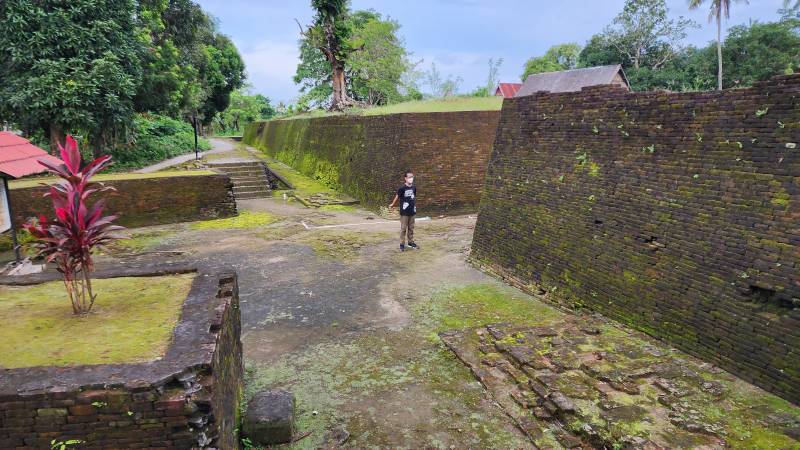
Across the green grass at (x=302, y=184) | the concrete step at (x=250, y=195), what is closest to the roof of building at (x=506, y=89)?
the green grass at (x=302, y=184)

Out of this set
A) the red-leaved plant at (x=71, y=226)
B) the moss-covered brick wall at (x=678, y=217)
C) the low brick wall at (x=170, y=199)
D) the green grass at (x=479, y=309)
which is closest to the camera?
the red-leaved plant at (x=71, y=226)

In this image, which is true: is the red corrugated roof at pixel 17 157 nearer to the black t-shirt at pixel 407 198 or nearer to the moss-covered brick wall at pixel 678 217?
the black t-shirt at pixel 407 198

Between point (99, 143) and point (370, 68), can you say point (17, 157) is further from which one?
A: point (370, 68)

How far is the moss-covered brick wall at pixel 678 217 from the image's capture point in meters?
4.52

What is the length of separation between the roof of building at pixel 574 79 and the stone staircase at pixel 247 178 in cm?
1575

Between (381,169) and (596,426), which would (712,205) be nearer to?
(596,426)

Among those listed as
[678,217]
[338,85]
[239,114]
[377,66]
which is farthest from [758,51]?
[239,114]

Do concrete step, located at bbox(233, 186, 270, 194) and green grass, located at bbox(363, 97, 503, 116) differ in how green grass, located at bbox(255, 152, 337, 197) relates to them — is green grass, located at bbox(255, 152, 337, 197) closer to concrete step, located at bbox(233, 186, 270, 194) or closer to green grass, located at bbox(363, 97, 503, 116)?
concrete step, located at bbox(233, 186, 270, 194)

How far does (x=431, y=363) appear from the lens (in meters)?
5.29

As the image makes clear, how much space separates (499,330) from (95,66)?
1251 cm

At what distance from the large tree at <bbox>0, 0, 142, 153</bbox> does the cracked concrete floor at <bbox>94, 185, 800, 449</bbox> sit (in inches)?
162

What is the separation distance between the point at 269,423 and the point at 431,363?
201cm

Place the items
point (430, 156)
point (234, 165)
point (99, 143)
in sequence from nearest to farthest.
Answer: point (430, 156) < point (99, 143) < point (234, 165)

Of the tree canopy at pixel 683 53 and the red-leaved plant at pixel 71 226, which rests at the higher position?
the tree canopy at pixel 683 53
